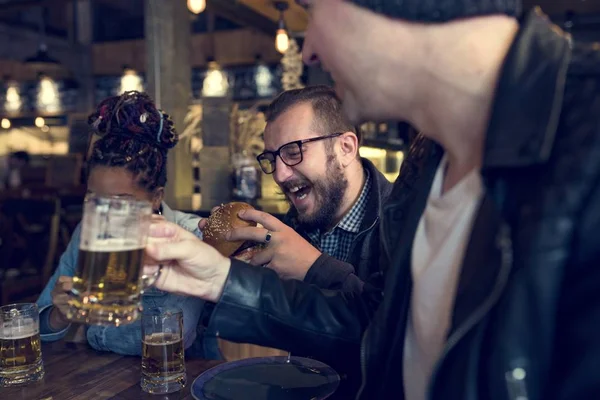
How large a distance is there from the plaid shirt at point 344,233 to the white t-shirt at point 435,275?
1152 millimetres

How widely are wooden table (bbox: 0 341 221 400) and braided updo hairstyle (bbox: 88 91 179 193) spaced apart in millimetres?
635

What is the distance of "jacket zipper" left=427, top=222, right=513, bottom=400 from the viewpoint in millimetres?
742

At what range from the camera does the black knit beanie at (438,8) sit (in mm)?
806

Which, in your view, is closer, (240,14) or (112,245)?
(112,245)

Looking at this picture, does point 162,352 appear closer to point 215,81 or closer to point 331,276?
point 331,276

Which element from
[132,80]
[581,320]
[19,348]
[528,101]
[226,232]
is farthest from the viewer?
[132,80]

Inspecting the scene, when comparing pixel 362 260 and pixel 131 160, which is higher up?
pixel 131 160

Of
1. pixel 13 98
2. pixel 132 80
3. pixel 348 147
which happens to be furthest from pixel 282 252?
pixel 13 98

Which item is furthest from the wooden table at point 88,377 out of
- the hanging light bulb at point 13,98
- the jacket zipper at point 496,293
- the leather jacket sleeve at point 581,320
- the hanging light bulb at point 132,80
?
the hanging light bulb at point 13,98

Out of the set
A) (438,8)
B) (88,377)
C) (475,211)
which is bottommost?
(88,377)

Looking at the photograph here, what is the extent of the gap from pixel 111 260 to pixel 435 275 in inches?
23.7

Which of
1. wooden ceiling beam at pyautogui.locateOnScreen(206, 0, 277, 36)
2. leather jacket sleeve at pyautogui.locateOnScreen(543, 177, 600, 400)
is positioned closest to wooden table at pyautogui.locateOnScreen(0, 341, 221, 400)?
leather jacket sleeve at pyautogui.locateOnScreen(543, 177, 600, 400)

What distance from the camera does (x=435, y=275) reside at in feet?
3.09

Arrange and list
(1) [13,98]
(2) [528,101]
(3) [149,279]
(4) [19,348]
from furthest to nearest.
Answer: (1) [13,98] < (4) [19,348] < (3) [149,279] < (2) [528,101]
